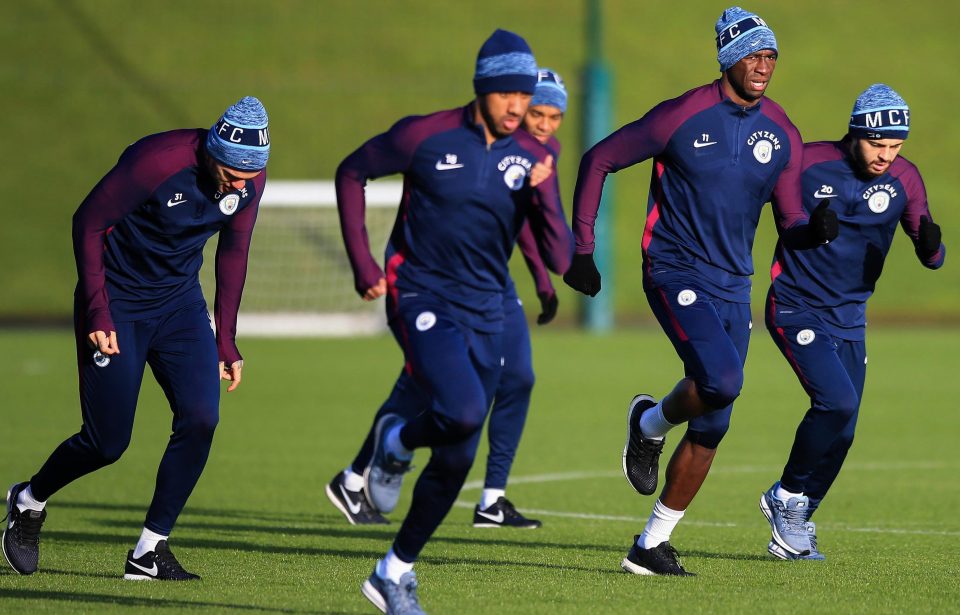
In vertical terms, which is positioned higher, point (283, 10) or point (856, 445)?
point (283, 10)

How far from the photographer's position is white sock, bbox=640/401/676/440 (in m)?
8.44

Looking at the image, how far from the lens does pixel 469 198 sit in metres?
6.94

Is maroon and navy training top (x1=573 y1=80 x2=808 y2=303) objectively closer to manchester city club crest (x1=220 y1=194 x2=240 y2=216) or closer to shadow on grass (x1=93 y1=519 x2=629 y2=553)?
manchester city club crest (x1=220 y1=194 x2=240 y2=216)

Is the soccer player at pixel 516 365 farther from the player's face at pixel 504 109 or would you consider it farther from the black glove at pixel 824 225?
the player's face at pixel 504 109

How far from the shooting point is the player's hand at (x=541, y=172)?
7039 millimetres

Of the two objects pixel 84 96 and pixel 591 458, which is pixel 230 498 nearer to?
pixel 591 458

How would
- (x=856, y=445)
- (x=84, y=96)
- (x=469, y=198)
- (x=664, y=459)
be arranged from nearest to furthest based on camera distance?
(x=469, y=198) < (x=664, y=459) < (x=856, y=445) < (x=84, y=96)

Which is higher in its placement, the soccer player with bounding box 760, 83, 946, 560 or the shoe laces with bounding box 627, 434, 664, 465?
the soccer player with bounding box 760, 83, 946, 560

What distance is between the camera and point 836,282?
9016 millimetres

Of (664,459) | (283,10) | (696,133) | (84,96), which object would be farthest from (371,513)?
(283,10)

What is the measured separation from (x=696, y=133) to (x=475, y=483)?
538cm

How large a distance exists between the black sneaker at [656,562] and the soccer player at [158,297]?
225 centimetres

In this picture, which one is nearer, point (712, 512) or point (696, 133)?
point (696, 133)

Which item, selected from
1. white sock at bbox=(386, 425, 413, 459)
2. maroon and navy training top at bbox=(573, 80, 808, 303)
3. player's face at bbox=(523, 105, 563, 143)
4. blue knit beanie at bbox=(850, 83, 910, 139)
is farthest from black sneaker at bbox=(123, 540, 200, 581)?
blue knit beanie at bbox=(850, 83, 910, 139)
